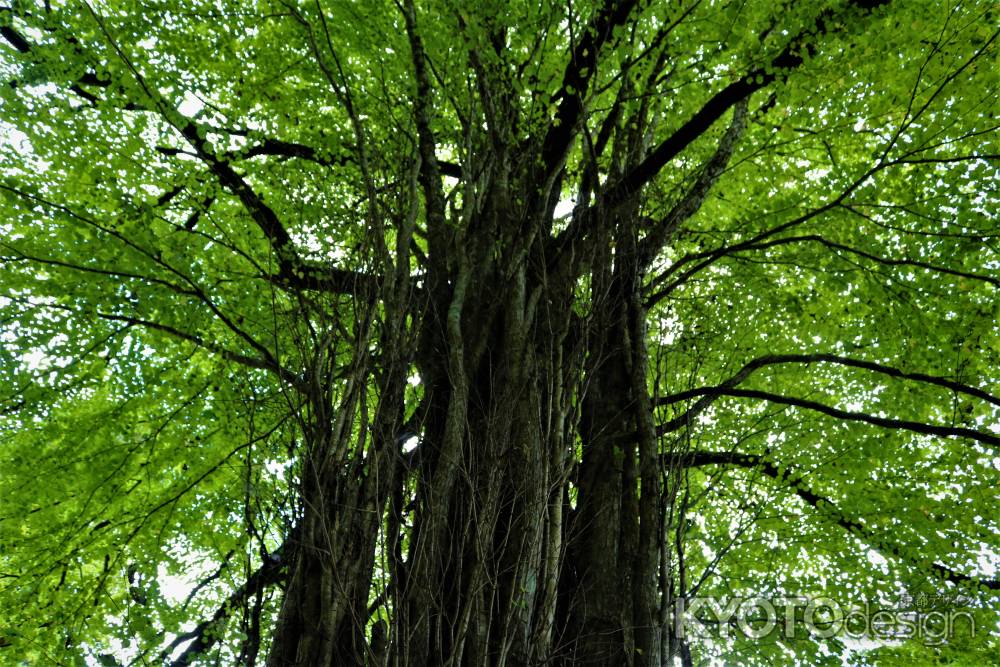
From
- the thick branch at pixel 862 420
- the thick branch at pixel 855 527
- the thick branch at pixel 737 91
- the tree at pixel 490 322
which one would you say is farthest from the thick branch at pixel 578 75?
the thick branch at pixel 855 527

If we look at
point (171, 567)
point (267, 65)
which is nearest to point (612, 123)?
point (267, 65)

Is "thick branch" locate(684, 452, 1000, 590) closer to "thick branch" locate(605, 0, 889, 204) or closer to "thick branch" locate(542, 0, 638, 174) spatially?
"thick branch" locate(605, 0, 889, 204)

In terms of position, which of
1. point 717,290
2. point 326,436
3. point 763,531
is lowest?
point 326,436

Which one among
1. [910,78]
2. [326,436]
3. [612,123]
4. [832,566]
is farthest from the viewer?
[832,566]

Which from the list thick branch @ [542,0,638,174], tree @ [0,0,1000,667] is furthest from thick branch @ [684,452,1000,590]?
thick branch @ [542,0,638,174]

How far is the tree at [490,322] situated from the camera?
10.8 ft

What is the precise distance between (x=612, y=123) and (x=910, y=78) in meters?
2.50

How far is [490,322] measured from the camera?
175 inches

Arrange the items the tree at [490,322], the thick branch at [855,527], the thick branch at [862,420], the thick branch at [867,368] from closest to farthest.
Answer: the tree at [490,322] → the thick branch at [862,420] → the thick branch at [867,368] → the thick branch at [855,527]

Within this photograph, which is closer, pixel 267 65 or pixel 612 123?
pixel 612 123

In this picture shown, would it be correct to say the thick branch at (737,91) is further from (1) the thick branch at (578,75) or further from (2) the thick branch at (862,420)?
(2) the thick branch at (862,420)

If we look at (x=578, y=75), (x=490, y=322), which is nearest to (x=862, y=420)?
(x=490, y=322)

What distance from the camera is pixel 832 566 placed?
266 inches

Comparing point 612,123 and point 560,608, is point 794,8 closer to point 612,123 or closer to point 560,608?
point 612,123
